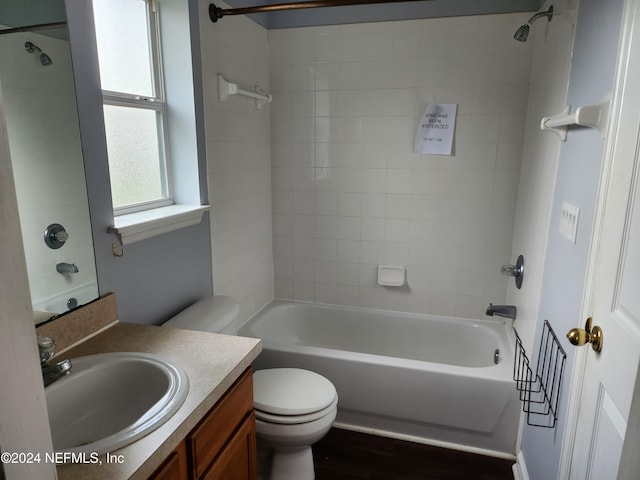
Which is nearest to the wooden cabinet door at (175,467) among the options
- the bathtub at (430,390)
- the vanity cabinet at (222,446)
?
the vanity cabinet at (222,446)

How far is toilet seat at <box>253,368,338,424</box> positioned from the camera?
1724 millimetres

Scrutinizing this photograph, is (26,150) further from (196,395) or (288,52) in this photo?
(288,52)

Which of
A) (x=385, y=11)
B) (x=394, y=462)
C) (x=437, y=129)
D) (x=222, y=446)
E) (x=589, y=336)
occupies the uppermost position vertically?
(x=385, y=11)

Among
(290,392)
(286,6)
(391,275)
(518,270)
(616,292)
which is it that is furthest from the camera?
(391,275)

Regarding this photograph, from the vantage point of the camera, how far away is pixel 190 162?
200cm

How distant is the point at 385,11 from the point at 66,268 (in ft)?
7.16

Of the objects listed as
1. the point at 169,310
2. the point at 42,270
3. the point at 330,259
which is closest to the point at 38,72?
the point at 42,270

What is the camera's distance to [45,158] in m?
1.33

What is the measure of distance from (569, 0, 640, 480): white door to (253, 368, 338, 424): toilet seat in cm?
95

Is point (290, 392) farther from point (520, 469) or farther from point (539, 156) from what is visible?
point (539, 156)

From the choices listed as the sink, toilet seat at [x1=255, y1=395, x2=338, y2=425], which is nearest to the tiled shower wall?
toilet seat at [x1=255, y1=395, x2=338, y2=425]

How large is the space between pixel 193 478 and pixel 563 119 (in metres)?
1.51

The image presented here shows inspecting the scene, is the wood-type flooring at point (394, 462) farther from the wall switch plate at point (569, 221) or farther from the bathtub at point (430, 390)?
the wall switch plate at point (569, 221)

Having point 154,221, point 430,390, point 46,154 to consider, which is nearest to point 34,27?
point 46,154
